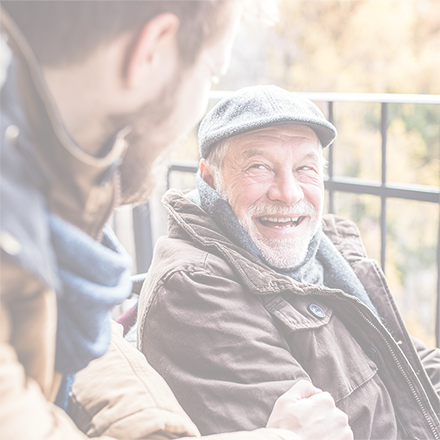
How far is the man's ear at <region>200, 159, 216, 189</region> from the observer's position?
6.26 ft

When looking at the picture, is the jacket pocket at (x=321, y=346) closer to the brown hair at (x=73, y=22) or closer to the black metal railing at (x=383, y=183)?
the black metal railing at (x=383, y=183)

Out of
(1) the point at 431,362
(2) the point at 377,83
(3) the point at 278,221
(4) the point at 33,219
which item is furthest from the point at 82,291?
(2) the point at 377,83

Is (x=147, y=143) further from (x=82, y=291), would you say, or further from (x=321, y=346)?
(x=321, y=346)

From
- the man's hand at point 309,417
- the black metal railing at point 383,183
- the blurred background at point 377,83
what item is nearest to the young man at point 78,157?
the man's hand at point 309,417

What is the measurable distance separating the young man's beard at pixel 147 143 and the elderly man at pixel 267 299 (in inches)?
20.9

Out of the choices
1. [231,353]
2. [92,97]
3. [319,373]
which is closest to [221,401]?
[231,353]

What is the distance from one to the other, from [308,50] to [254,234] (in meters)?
14.6

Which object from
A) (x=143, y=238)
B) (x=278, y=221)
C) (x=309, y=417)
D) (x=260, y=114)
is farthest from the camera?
(x=143, y=238)

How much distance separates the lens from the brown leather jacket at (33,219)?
1.95 ft

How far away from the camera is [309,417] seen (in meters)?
1.24

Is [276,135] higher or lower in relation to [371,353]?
higher

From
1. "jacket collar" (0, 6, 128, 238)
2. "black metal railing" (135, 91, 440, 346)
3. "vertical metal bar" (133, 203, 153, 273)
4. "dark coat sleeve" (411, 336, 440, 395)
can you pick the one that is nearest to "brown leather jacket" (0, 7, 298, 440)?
"jacket collar" (0, 6, 128, 238)

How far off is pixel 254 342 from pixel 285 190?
1.93ft

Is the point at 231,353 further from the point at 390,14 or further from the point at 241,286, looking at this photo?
the point at 390,14
